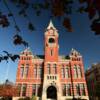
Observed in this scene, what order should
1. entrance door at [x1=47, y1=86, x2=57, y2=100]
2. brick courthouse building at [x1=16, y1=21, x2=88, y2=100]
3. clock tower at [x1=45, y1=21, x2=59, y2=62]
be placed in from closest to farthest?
brick courthouse building at [x1=16, y1=21, x2=88, y2=100] → entrance door at [x1=47, y1=86, x2=57, y2=100] → clock tower at [x1=45, y1=21, x2=59, y2=62]

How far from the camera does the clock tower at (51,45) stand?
123 feet

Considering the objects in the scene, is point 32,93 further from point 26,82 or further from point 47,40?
point 47,40

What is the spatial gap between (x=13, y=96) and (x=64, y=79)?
11.8 meters

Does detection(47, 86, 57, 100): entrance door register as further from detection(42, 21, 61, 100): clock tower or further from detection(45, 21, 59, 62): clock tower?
detection(45, 21, 59, 62): clock tower

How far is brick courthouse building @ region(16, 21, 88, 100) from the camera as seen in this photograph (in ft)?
112

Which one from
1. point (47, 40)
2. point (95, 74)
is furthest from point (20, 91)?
point (95, 74)

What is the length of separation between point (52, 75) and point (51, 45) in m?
8.03

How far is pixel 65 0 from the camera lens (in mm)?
2740

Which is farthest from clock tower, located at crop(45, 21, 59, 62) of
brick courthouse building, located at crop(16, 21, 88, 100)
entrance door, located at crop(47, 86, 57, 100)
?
entrance door, located at crop(47, 86, 57, 100)

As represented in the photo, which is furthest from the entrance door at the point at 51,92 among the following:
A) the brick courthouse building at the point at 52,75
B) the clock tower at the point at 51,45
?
the clock tower at the point at 51,45

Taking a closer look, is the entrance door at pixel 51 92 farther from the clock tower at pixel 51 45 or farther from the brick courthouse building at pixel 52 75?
the clock tower at pixel 51 45

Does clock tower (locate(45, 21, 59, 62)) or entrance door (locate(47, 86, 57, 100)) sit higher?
clock tower (locate(45, 21, 59, 62))

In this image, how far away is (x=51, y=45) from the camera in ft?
129

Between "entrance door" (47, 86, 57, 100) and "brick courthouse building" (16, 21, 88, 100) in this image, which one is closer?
"brick courthouse building" (16, 21, 88, 100)
